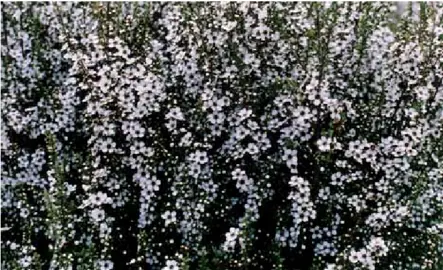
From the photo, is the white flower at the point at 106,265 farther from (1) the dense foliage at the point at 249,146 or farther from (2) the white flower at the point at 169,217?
(2) the white flower at the point at 169,217

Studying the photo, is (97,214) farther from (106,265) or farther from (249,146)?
(249,146)

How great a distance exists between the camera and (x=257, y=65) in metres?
4.20

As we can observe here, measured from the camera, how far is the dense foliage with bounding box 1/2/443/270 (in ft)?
13.3

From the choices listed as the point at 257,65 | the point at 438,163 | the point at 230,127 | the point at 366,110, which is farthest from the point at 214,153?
the point at 438,163

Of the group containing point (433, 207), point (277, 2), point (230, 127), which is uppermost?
point (277, 2)

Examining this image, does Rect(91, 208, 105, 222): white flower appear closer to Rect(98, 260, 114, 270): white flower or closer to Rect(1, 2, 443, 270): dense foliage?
Rect(1, 2, 443, 270): dense foliage

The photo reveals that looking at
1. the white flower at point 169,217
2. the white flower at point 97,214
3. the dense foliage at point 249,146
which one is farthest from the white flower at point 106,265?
the white flower at point 169,217

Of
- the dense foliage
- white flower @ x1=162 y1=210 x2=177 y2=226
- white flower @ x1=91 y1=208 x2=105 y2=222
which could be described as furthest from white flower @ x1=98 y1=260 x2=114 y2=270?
white flower @ x1=162 y1=210 x2=177 y2=226

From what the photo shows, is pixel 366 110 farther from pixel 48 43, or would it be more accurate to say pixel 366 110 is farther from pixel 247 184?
pixel 48 43

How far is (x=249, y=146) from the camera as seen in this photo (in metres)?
4.07

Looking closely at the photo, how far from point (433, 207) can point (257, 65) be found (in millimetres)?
1091

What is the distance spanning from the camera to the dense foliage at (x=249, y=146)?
159 inches

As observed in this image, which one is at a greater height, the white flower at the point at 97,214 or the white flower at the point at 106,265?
the white flower at the point at 97,214

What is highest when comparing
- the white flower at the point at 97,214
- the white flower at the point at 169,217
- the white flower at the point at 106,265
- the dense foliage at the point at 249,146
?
the dense foliage at the point at 249,146
